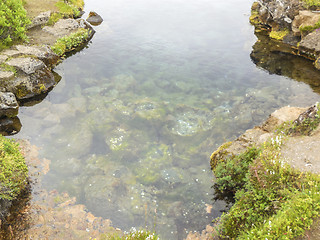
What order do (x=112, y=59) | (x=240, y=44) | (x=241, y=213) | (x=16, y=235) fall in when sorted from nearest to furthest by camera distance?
(x=241, y=213) → (x=16, y=235) → (x=112, y=59) → (x=240, y=44)

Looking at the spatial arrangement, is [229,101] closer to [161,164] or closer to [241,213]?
[161,164]

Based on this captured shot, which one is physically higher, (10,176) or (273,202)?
(273,202)

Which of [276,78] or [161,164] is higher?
[276,78]

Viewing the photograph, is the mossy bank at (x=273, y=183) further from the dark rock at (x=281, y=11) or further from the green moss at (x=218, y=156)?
the dark rock at (x=281, y=11)

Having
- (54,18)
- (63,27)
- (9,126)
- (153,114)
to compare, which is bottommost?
(9,126)

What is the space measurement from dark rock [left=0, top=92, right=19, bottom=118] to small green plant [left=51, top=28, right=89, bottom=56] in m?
10.3

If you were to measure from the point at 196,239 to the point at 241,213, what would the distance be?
10.3 feet

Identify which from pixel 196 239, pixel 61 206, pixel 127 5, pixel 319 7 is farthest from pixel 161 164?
pixel 127 5

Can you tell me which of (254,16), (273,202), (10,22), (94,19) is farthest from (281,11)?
(10,22)

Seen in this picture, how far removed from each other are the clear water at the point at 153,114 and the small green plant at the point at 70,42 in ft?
5.27

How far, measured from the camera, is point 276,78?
85.1 feet

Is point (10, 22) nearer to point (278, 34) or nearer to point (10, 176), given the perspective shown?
point (10, 176)

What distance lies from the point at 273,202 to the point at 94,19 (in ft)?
123

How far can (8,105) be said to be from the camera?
64.1ft
